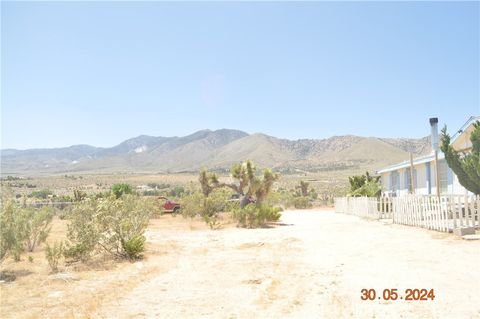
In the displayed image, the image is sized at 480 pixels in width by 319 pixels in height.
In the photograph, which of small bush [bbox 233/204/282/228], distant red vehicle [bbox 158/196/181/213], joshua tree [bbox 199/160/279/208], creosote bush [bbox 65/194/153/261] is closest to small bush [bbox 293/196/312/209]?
distant red vehicle [bbox 158/196/181/213]

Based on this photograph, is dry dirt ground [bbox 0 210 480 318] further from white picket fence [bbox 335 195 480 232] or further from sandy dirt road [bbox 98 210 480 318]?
white picket fence [bbox 335 195 480 232]

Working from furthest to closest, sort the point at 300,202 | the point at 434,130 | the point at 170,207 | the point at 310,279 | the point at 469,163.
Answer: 1. the point at 300,202
2. the point at 170,207
3. the point at 434,130
4. the point at 469,163
5. the point at 310,279

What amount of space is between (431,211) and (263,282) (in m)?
9.57

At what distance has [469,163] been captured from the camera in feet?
53.5

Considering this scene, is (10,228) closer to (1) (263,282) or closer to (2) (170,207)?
(1) (263,282)

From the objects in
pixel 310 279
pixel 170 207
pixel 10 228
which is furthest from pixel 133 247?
pixel 170 207

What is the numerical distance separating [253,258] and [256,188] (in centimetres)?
1317

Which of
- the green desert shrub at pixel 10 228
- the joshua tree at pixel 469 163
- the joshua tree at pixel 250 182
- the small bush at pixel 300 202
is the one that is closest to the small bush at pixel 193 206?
the joshua tree at pixel 250 182

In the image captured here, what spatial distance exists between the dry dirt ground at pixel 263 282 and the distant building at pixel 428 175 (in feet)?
33.9

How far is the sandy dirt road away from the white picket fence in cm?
93

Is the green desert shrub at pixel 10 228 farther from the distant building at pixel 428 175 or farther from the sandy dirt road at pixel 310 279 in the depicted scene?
the distant building at pixel 428 175

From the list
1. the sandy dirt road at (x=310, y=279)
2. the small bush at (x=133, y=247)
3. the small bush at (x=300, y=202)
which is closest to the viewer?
the sandy dirt road at (x=310, y=279)

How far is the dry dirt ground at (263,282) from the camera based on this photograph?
256 inches

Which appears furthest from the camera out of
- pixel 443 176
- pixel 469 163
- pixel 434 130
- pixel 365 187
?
pixel 365 187
